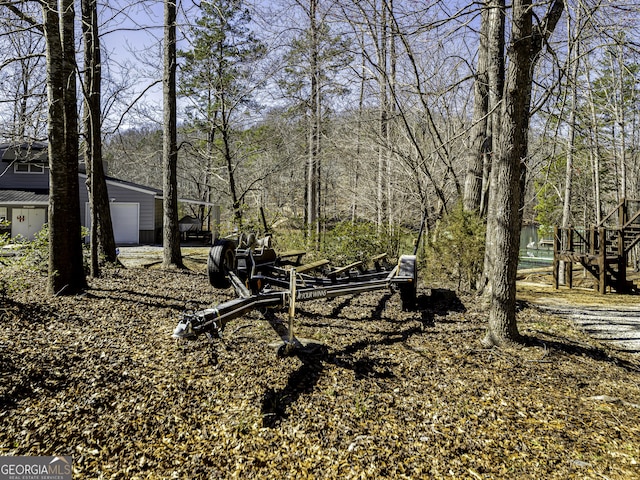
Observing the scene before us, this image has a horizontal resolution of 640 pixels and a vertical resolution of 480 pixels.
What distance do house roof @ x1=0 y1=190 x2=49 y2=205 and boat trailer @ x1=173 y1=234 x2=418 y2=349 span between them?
20188 millimetres

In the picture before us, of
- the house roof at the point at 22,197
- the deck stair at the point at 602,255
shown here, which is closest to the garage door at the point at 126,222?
the house roof at the point at 22,197

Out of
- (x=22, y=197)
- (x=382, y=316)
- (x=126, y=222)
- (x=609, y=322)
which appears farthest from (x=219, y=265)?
(x=22, y=197)

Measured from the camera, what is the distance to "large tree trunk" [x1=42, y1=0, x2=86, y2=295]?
654 cm

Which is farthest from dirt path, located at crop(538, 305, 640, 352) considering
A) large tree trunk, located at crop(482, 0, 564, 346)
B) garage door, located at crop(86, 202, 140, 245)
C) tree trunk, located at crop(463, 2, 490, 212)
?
garage door, located at crop(86, 202, 140, 245)

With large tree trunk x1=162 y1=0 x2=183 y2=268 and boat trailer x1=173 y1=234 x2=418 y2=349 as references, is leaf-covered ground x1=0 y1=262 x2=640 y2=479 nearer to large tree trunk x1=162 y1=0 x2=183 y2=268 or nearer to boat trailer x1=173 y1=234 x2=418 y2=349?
boat trailer x1=173 y1=234 x2=418 y2=349

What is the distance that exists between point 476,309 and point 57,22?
7976 mm

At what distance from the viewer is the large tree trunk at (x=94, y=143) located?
8.48 m

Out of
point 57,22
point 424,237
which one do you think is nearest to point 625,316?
point 424,237

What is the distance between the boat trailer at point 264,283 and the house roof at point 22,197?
20.2 metres

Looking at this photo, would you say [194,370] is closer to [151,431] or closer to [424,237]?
[151,431]

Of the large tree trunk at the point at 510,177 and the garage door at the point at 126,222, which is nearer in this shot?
the large tree trunk at the point at 510,177

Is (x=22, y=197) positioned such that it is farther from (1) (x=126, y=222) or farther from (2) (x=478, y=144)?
(2) (x=478, y=144)

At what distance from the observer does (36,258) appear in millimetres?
8344

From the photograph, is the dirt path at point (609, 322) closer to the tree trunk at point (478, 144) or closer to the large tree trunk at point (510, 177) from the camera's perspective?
the large tree trunk at point (510, 177)
